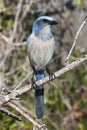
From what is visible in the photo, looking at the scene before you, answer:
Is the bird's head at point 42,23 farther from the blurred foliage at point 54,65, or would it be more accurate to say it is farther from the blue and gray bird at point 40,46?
the blurred foliage at point 54,65

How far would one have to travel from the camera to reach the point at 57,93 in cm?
598

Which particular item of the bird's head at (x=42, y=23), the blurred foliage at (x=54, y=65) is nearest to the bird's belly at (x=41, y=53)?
the bird's head at (x=42, y=23)

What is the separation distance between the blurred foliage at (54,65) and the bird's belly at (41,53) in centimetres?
145

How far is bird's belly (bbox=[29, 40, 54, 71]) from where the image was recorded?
3.94m

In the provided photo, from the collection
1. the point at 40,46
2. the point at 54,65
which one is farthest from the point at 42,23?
the point at 54,65

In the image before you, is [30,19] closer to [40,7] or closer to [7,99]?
[40,7]

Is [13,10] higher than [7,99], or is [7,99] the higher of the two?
[7,99]

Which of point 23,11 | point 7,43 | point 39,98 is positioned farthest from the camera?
point 23,11

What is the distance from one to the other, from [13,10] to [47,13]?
0.59 meters

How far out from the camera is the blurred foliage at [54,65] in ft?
18.9

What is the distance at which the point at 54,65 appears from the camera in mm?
6633

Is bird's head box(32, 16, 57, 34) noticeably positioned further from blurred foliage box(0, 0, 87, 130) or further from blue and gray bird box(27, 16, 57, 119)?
blurred foliage box(0, 0, 87, 130)

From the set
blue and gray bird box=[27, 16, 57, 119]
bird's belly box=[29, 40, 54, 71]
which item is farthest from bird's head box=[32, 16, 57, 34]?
bird's belly box=[29, 40, 54, 71]

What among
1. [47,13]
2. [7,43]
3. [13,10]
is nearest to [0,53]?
[7,43]
